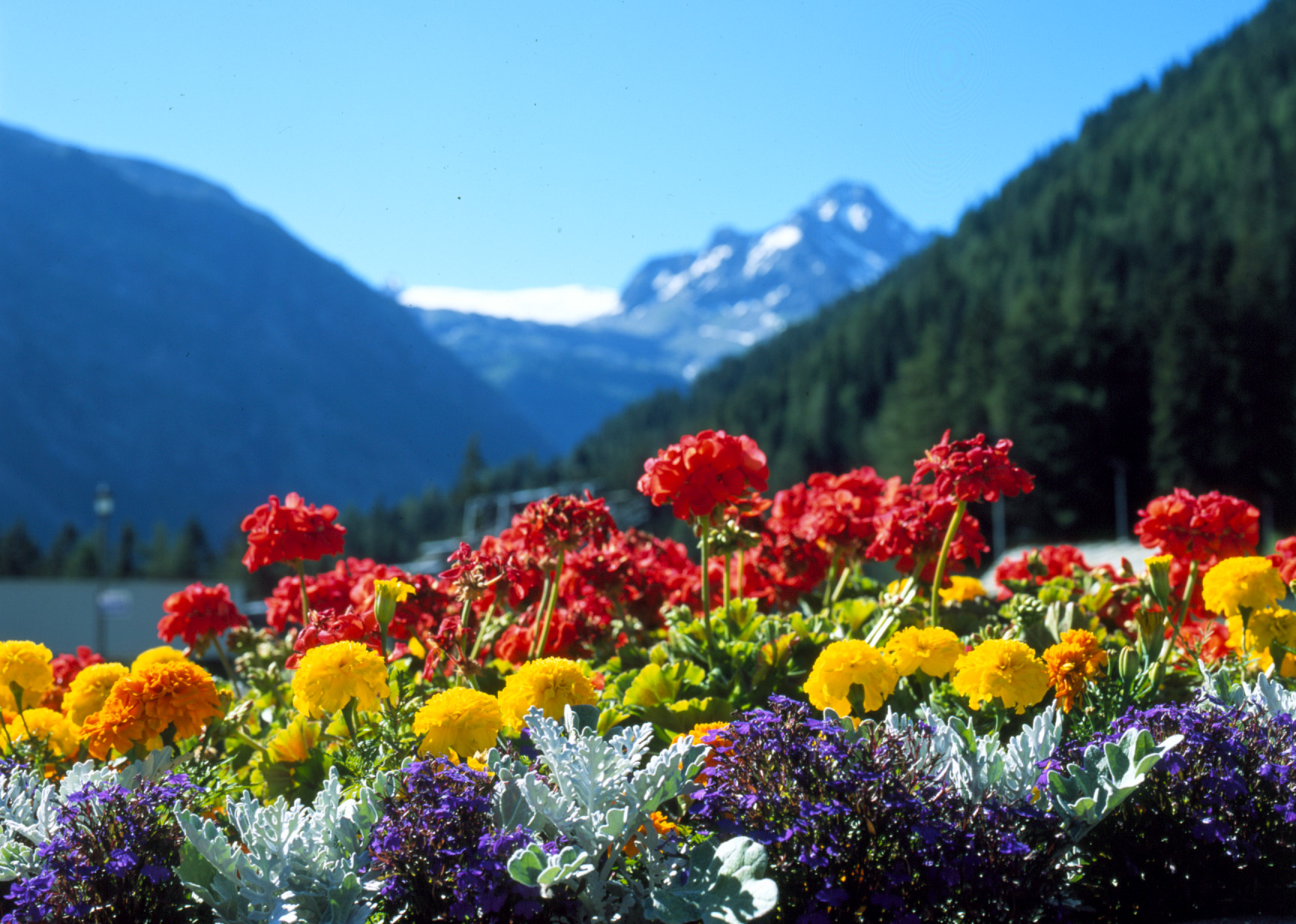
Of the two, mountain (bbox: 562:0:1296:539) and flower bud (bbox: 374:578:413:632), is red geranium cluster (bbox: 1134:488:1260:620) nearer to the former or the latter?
flower bud (bbox: 374:578:413:632)

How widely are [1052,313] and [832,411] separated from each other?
2382 cm

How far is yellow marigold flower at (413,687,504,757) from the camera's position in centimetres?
293

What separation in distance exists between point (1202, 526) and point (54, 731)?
4.55 meters

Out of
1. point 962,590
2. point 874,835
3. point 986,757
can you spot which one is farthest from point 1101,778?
point 962,590

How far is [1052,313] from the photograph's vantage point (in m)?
65.2

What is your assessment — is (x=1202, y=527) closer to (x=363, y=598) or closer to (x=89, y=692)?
(x=363, y=598)

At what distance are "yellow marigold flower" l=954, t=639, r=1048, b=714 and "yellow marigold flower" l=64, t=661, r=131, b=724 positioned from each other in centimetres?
285

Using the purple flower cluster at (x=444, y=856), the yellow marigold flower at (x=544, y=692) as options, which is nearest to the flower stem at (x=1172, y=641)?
the yellow marigold flower at (x=544, y=692)

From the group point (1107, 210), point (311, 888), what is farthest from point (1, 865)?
point (1107, 210)

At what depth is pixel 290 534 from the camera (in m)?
4.19

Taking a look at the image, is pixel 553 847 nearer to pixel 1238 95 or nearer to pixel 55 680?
pixel 55 680

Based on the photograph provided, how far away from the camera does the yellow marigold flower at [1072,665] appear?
3.31 metres

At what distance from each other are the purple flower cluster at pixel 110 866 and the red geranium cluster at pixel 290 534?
1.43m

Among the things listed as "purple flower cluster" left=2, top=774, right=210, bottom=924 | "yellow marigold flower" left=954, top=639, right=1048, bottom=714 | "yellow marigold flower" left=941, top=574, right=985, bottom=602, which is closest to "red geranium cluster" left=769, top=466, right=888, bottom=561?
"yellow marigold flower" left=941, top=574, right=985, bottom=602
